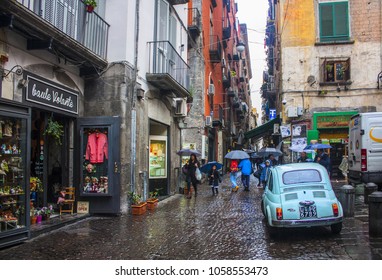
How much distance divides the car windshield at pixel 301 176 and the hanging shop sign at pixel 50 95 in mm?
5724

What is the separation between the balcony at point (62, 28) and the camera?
7088 millimetres

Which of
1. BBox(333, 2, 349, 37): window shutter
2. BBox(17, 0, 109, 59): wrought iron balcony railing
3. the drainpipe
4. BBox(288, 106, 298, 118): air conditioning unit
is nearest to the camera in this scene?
BBox(17, 0, 109, 59): wrought iron balcony railing

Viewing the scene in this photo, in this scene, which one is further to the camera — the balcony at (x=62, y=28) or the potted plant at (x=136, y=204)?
the potted plant at (x=136, y=204)

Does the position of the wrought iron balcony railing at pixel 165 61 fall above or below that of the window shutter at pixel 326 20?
below

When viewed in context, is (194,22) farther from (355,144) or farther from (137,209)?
(137,209)

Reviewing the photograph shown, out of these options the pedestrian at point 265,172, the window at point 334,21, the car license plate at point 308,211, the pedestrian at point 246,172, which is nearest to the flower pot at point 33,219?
the car license plate at point 308,211

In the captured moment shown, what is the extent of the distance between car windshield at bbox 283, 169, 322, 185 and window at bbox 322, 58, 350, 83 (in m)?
14.4

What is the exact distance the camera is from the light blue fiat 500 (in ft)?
23.8

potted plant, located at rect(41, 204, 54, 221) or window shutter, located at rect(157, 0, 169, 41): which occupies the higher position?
window shutter, located at rect(157, 0, 169, 41)

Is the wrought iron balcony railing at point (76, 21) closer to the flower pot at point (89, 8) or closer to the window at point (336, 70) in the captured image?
the flower pot at point (89, 8)

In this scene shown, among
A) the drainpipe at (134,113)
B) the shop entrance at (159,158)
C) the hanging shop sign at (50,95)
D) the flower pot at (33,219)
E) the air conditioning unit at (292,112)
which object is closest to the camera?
the hanging shop sign at (50,95)

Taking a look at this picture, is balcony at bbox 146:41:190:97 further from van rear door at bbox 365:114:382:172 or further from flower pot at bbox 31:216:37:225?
van rear door at bbox 365:114:382:172

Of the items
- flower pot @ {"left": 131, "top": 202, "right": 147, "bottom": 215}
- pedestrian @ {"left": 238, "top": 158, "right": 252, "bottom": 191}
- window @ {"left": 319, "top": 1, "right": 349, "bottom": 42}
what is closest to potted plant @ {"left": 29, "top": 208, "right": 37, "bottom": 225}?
flower pot @ {"left": 131, "top": 202, "right": 147, "bottom": 215}

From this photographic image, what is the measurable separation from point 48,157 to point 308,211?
7.17 meters
